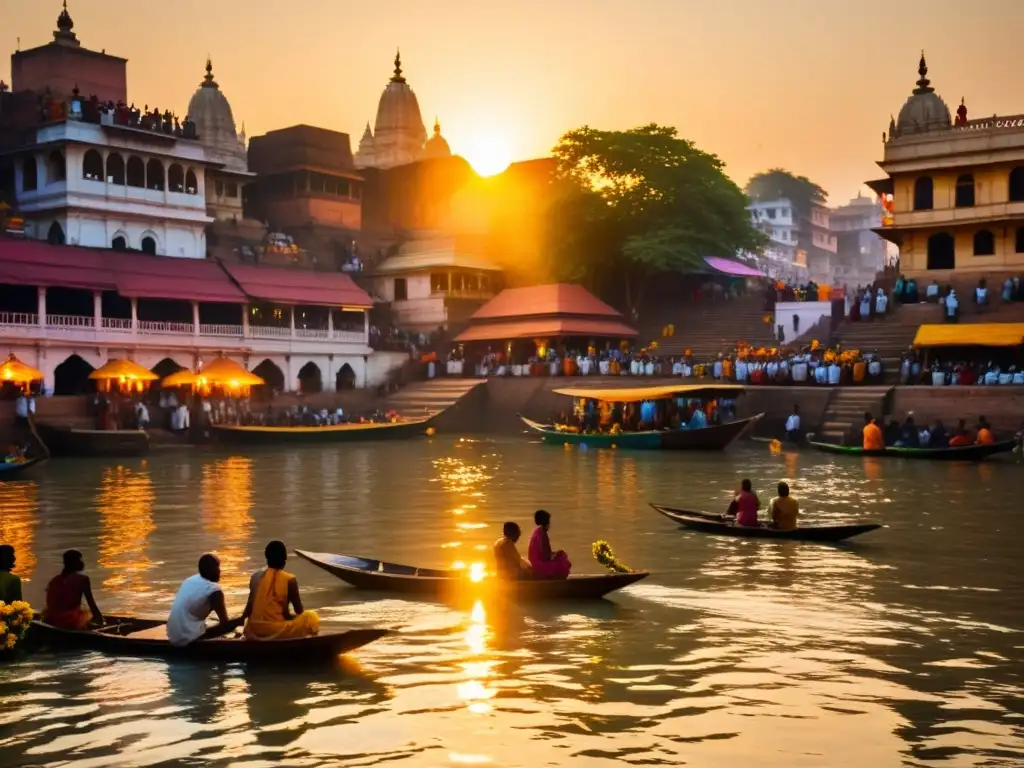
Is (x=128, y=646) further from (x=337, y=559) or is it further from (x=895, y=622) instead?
(x=895, y=622)

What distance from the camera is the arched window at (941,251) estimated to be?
129ft

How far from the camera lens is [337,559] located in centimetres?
1256

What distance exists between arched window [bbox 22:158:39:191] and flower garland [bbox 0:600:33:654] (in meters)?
36.4

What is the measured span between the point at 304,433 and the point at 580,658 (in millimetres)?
27523

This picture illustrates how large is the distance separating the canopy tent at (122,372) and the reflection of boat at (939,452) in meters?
21.9

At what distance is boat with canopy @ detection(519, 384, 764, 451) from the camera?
31.1 m

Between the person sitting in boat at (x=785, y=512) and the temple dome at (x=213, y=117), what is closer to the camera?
the person sitting in boat at (x=785, y=512)

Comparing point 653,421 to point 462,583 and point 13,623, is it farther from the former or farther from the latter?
point 13,623

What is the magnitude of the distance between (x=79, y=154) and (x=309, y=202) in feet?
45.1

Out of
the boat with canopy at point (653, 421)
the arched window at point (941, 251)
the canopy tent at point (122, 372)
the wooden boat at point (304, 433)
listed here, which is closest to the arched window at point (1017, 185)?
the arched window at point (941, 251)

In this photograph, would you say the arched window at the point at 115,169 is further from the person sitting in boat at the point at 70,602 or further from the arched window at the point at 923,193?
the person sitting in boat at the point at 70,602

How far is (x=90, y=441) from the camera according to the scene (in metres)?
31.1

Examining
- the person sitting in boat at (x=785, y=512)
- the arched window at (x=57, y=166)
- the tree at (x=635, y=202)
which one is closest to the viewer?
the person sitting in boat at (x=785, y=512)

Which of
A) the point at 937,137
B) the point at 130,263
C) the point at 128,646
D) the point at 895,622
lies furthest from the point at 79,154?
the point at 895,622
